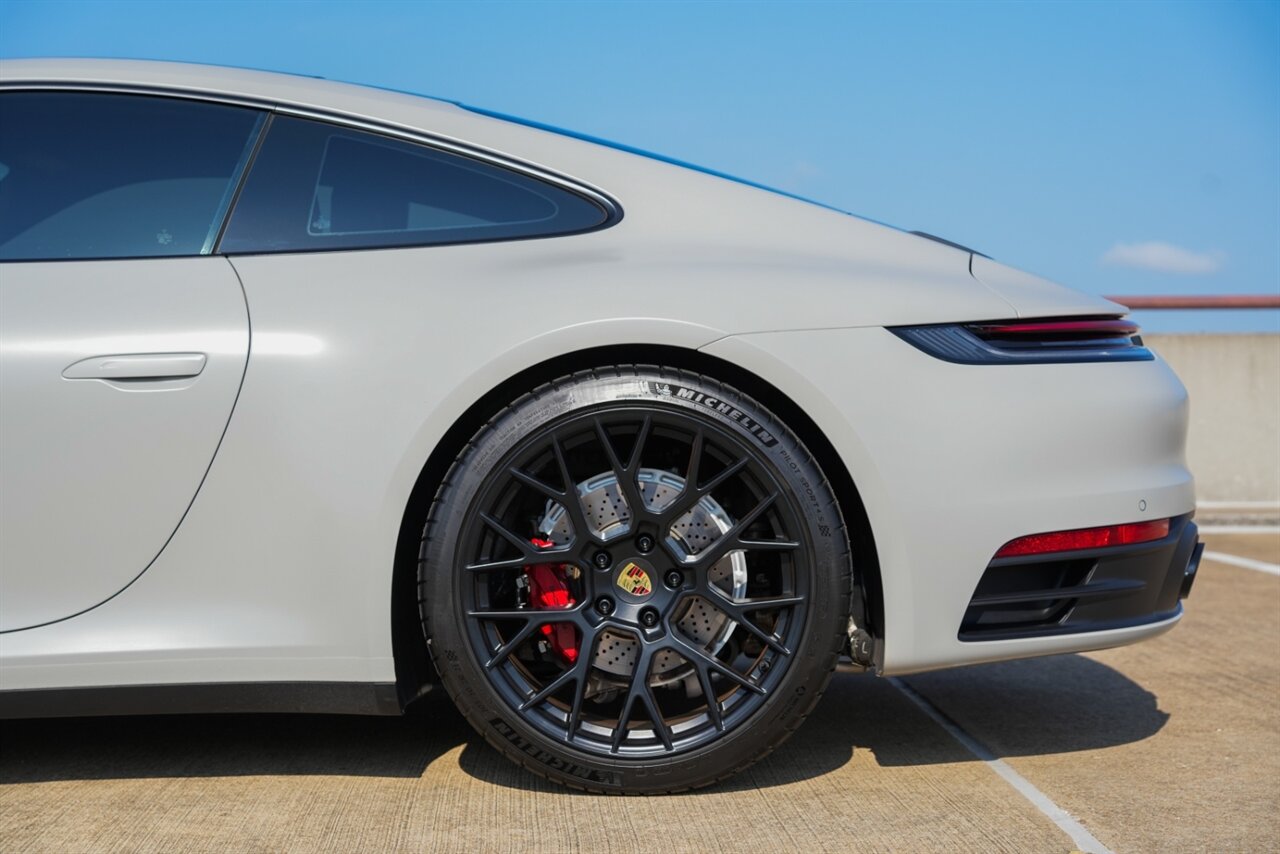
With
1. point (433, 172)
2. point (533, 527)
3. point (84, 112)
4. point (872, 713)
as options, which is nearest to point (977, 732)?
point (872, 713)

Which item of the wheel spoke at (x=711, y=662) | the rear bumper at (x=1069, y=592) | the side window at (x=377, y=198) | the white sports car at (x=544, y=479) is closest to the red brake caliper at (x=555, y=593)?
the white sports car at (x=544, y=479)

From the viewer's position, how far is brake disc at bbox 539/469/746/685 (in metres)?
2.49

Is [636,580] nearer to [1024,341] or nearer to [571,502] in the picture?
[571,502]

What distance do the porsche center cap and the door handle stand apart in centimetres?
92

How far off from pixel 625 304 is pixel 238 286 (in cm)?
79

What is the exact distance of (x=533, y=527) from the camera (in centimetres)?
260

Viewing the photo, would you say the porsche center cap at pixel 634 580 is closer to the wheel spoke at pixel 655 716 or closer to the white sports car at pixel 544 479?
the white sports car at pixel 544 479

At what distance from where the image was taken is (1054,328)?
8.38 ft

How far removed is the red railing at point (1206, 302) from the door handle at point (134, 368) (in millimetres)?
7007

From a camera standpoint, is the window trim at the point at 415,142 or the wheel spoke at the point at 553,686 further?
the window trim at the point at 415,142

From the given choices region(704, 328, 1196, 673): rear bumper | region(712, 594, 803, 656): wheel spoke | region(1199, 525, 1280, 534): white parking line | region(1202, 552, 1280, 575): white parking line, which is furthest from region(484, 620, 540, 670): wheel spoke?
region(1199, 525, 1280, 534): white parking line

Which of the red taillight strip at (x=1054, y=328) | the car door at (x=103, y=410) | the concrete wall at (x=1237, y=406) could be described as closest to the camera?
the car door at (x=103, y=410)

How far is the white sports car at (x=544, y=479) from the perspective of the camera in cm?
242

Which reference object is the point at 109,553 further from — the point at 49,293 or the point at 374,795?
the point at 374,795
